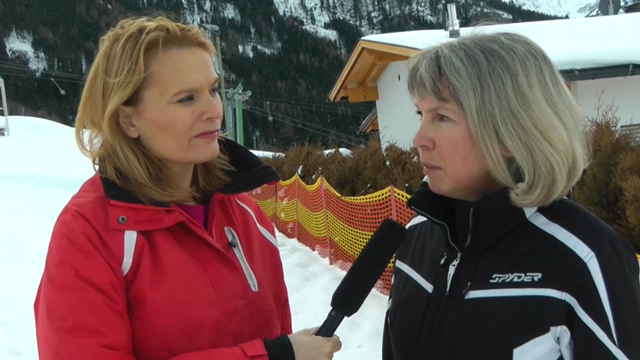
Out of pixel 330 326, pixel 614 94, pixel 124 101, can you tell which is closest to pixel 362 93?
pixel 614 94

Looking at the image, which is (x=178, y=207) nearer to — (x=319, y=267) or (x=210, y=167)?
(x=210, y=167)

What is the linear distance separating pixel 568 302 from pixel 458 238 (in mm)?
362

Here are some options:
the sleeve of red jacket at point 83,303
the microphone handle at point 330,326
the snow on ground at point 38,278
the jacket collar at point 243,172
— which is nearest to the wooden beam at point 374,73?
the snow on ground at point 38,278

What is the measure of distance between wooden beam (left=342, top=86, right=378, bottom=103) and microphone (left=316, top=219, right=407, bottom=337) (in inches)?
498

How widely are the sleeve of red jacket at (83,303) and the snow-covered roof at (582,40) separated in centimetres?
→ 519

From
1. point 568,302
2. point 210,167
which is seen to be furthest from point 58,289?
point 568,302

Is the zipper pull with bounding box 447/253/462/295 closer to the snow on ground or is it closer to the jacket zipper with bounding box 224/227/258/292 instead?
the jacket zipper with bounding box 224/227/258/292

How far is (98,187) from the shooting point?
1.59m

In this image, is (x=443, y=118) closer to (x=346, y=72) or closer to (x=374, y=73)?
(x=346, y=72)

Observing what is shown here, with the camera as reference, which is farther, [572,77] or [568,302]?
[572,77]

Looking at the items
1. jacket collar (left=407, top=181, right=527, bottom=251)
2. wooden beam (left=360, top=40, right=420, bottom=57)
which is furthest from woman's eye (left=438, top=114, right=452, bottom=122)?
wooden beam (left=360, top=40, right=420, bottom=57)

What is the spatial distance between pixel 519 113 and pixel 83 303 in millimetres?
1235

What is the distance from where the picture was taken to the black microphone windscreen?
5.22 feet

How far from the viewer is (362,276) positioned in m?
1.66
